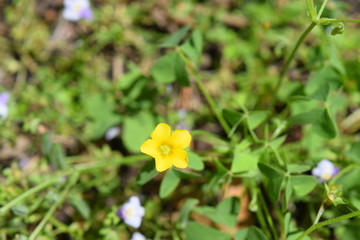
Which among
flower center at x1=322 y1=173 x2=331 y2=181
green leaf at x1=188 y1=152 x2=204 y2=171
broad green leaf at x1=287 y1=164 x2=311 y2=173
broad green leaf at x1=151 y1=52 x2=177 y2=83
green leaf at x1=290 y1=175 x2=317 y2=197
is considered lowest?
flower center at x1=322 y1=173 x2=331 y2=181

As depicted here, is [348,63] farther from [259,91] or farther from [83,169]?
[83,169]

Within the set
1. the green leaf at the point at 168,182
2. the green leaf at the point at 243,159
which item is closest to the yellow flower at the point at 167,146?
the green leaf at the point at 168,182

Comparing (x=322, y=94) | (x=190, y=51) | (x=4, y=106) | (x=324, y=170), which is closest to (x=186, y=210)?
(x=324, y=170)

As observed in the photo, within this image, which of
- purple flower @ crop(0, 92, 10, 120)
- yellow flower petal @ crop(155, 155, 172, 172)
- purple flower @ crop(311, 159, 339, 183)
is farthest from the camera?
purple flower @ crop(0, 92, 10, 120)

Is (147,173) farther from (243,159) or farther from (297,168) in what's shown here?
(297,168)

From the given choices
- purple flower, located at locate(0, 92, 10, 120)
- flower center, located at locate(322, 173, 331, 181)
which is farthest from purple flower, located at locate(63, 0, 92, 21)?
flower center, located at locate(322, 173, 331, 181)

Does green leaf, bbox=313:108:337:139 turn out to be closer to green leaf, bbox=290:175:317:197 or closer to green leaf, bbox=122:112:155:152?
green leaf, bbox=290:175:317:197
